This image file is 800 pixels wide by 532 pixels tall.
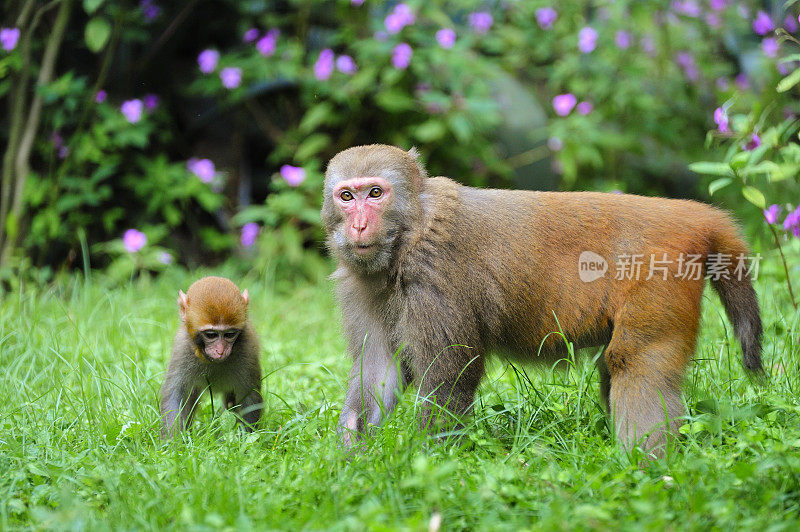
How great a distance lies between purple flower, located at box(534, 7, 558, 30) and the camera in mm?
8992

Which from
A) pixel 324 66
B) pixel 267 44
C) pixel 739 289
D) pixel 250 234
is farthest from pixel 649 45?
pixel 739 289

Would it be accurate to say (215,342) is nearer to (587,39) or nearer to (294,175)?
(294,175)

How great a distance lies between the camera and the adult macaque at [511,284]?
372 centimetres

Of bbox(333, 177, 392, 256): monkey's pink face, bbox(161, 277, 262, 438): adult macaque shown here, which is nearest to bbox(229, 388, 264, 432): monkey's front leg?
bbox(161, 277, 262, 438): adult macaque

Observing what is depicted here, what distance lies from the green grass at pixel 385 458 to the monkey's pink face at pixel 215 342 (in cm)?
34

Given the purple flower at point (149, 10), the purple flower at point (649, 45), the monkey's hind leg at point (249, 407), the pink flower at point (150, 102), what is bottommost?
the monkey's hind leg at point (249, 407)

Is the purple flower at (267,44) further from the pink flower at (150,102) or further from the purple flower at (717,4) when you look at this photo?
the purple flower at (717,4)

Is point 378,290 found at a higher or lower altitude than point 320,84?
lower

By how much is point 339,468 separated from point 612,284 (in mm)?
1542

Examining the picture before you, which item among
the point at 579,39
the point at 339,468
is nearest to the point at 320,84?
the point at 579,39

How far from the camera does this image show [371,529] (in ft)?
8.61

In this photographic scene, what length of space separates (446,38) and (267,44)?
171cm

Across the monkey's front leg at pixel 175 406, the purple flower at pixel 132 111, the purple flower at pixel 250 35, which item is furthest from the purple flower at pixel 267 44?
the monkey's front leg at pixel 175 406

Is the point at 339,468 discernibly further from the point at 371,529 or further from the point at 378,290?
the point at 378,290
